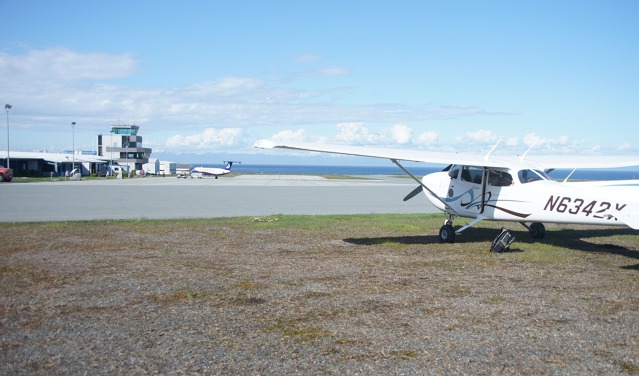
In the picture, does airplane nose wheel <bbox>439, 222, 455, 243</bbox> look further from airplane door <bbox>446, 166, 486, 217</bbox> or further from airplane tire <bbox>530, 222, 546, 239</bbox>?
A: airplane tire <bbox>530, 222, 546, 239</bbox>

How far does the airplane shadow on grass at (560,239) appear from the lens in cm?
1191

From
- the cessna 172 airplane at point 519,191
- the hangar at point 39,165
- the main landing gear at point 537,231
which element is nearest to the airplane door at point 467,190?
the cessna 172 airplane at point 519,191

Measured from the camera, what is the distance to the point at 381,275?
8.81m

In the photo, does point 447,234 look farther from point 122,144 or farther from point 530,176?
point 122,144

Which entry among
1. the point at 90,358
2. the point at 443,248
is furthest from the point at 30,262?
the point at 443,248

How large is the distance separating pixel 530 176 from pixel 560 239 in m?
2.42

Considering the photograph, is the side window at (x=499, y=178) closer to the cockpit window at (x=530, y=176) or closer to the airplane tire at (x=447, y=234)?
the cockpit window at (x=530, y=176)

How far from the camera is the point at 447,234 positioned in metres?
13.0

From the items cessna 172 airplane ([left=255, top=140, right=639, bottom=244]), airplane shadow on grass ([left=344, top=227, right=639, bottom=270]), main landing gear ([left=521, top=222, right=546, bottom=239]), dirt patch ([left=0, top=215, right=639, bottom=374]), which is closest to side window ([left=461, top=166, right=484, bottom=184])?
cessna 172 airplane ([left=255, top=140, right=639, bottom=244])

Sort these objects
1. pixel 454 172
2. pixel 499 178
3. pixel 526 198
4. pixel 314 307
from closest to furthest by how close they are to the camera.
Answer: pixel 314 307 < pixel 526 198 < pixel 499 178 < pixel 454 172

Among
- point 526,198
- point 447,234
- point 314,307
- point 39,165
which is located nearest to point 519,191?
point 526,198

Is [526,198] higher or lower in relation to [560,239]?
higher

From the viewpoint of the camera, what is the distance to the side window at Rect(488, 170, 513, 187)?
1224cm

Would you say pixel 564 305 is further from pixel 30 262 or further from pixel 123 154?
pixel 123 154
